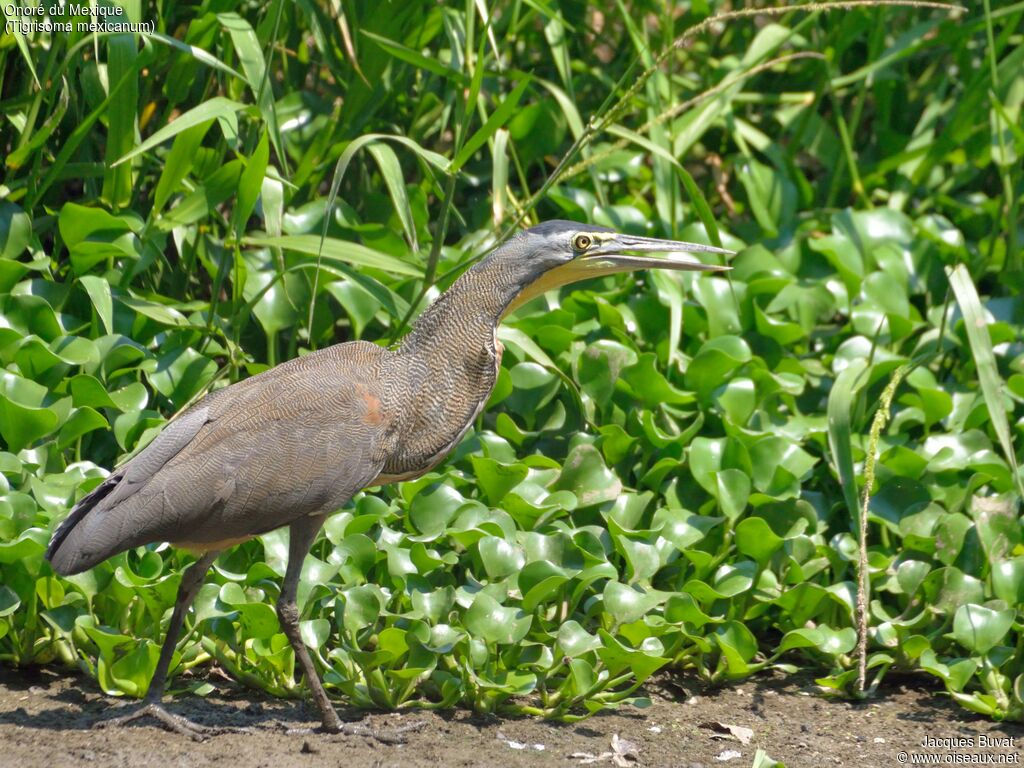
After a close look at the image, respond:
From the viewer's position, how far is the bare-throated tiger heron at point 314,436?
404cm

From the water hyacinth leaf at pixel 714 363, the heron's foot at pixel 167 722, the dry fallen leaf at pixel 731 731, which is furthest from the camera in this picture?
the water hyacinth leaf at pixel 714 363

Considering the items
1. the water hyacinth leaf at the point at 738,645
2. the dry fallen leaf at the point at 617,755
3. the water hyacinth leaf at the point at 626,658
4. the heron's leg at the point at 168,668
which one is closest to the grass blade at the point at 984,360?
the water hyacinth leaf at the point at 738,645

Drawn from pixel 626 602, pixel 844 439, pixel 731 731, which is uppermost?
pixel 844 439

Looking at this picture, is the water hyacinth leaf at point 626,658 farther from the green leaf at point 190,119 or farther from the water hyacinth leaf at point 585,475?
the green leaf at point 190,119

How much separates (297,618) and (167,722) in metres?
0.51

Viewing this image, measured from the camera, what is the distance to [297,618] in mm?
4176

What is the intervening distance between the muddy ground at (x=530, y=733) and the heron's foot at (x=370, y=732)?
0.07 feet

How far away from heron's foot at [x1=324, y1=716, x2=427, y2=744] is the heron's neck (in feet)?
3.99

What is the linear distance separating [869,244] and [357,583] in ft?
10.7

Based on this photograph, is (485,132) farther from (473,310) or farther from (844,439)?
(844,439)

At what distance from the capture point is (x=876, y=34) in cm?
703

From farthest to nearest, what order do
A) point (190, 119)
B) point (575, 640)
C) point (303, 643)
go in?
point (190, 119)
point (575, 640)
point (303, 643)

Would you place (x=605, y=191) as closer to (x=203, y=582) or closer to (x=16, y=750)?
(x=203, y=582)

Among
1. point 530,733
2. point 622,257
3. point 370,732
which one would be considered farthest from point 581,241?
point 370,732
